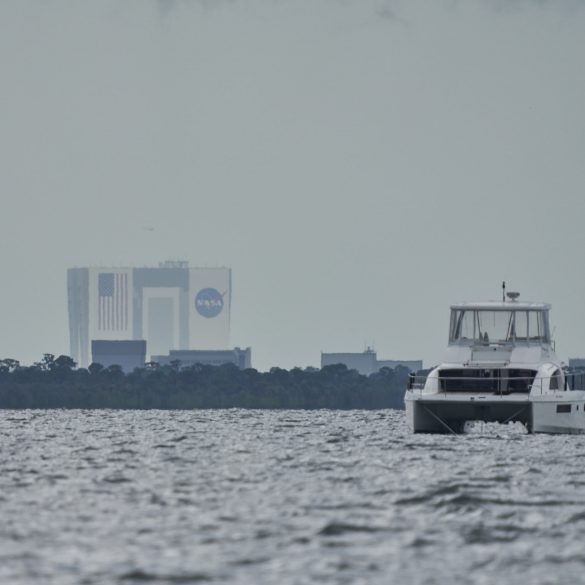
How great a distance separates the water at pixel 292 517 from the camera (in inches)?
1496

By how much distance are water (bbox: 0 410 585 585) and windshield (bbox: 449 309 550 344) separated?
21.8m

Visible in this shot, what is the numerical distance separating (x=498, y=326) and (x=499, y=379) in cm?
834

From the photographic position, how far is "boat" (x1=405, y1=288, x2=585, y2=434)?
93.1 meters

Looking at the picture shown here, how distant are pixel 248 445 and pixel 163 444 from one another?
419 cm

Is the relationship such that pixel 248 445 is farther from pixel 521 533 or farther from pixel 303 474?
pixel 521 533

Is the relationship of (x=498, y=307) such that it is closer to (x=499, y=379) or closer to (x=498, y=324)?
(x=498, y=324)

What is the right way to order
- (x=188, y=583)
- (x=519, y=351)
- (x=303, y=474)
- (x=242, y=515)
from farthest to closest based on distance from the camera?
(x=519, y=351) < (x=303, y=474) < (x=242, y=515) < (x=188, y=583)

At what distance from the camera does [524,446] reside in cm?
8394

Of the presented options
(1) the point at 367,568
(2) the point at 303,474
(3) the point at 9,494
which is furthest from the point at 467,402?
(1) the point at 367,568

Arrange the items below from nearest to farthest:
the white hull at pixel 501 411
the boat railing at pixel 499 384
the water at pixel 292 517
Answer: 1. the water at pixel 292 517
2. the white hull at pixel 501 411
3. the boat railing at pixel 499 384

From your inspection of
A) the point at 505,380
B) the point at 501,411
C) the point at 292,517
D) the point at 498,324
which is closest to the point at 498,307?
the point at 498,324

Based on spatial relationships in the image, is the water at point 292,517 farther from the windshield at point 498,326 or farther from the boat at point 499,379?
the windshield at point 498,326

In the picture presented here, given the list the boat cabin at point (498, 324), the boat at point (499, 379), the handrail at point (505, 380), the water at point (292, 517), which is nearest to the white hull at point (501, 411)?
the boat at point (499, 379)

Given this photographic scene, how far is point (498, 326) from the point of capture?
101312 millimetres
